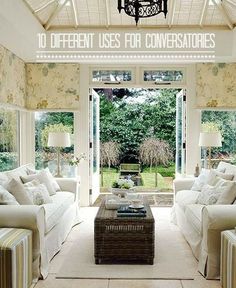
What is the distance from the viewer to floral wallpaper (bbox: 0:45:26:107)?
6.04 metres

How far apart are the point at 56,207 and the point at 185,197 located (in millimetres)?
1854

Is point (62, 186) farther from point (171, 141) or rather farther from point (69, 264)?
point (171, 141)

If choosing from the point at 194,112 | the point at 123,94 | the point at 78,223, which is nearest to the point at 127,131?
the point at 123,94

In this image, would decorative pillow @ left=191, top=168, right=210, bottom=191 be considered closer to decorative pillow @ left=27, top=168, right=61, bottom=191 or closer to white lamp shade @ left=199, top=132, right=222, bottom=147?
white lamp shade @ left=199, top=132, right=222, bottom=147

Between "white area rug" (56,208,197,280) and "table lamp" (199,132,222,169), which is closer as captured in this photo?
"white area rug" (56,208,197,280)

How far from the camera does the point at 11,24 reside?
4977mm

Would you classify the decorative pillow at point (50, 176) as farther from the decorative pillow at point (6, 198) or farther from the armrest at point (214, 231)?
the armrest at point (214, 231)

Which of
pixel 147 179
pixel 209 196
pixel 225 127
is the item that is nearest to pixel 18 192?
pixel 209 196

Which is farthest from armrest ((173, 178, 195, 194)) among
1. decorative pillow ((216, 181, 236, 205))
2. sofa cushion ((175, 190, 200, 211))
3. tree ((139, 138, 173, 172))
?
tree ((139, 138, 173, 172))

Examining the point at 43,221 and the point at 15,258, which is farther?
the point at 43,221

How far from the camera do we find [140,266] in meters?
4.08

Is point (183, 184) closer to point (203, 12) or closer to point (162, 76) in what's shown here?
point (162, 76)

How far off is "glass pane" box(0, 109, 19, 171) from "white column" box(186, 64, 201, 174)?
318 cm

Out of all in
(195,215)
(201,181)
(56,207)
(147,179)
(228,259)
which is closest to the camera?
(228,259)
